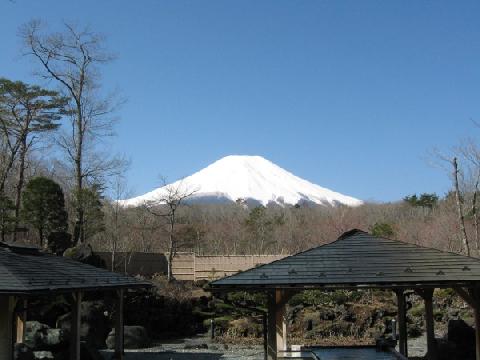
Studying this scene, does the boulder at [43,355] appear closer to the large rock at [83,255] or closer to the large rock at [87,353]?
the large rock at [87,353]

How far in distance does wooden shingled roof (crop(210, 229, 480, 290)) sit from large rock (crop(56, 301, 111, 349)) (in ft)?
27.6

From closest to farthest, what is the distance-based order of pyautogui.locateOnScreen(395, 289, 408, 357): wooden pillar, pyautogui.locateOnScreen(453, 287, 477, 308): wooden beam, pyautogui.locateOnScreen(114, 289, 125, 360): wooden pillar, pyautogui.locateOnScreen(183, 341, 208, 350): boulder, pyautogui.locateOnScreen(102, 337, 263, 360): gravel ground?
pyautogui.locateOnScreen(453, 287, 477, 308): wooden beam
pyautogui.locateOnScreen(395, 289, 408, 357): wooden pillar
pyautogui.locateOnScreen(114, 289, 125, 360): wooden pillar
pyautogui.locateOnScreen(102, 337, 263, 360): gravel ground
pyautogui.locateOnScreen(183, 341, 208, 350): boulder

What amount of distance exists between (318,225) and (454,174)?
483 inches

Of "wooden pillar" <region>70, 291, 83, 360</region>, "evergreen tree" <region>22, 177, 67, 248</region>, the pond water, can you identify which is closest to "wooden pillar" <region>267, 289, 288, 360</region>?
the pond water

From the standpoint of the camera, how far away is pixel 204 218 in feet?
141

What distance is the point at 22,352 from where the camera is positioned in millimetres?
11469

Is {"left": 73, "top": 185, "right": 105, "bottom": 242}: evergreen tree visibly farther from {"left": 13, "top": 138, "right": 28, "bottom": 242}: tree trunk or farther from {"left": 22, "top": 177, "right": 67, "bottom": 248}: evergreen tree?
{"left": 13, "top": 138, "right": 28, "bottom": 242}: tree trunk

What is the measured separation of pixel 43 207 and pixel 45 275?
10.8 metres

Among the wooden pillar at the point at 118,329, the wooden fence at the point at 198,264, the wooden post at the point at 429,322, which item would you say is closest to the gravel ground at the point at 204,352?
the wooden pillar at the point at 118,329

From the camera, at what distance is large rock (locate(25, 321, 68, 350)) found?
13.0 metres

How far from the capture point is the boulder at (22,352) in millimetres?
11336

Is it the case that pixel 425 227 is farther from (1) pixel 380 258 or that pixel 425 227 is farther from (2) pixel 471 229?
(1) pixel 380 258

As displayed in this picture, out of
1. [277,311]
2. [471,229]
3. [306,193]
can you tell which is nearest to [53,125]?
[277,311]

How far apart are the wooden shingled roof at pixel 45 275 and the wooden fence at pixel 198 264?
12.3m
